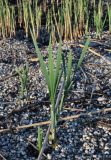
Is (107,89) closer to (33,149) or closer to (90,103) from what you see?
(90,103)

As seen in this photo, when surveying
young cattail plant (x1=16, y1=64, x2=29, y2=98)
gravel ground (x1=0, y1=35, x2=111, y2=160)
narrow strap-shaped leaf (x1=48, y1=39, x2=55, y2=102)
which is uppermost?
narrow strap-shaped leaf (x1=48, y1=39, x2=55, y2=102)

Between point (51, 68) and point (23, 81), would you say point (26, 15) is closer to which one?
point (23, 81)

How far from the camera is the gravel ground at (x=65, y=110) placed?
76.0 inches

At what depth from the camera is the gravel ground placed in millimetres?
1931

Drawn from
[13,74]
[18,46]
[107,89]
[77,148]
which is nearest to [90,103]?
[107,89]

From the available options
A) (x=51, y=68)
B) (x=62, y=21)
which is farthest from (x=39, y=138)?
(x=62, y=21)

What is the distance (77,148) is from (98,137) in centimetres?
14

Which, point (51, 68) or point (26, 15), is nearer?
point (51, 68)

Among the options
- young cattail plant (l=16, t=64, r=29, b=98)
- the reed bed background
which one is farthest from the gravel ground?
the reed bed background

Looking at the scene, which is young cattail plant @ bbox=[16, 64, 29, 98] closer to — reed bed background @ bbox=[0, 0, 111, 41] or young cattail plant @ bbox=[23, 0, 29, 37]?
reed bed background @ bbox=[0, 0, 111, 41]

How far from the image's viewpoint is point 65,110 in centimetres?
225

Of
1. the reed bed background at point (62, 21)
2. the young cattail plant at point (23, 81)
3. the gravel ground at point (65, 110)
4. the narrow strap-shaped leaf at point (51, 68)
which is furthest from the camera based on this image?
the reed bed background at point (62, 21)

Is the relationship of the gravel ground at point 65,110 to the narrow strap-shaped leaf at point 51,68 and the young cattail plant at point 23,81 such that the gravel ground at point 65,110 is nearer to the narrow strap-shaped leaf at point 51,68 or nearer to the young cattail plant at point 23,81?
the young cattail plant at point 23,81

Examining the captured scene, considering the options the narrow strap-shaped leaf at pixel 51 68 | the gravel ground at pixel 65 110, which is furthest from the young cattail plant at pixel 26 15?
the narrow strap-shaped leaf at pixel 51 68
